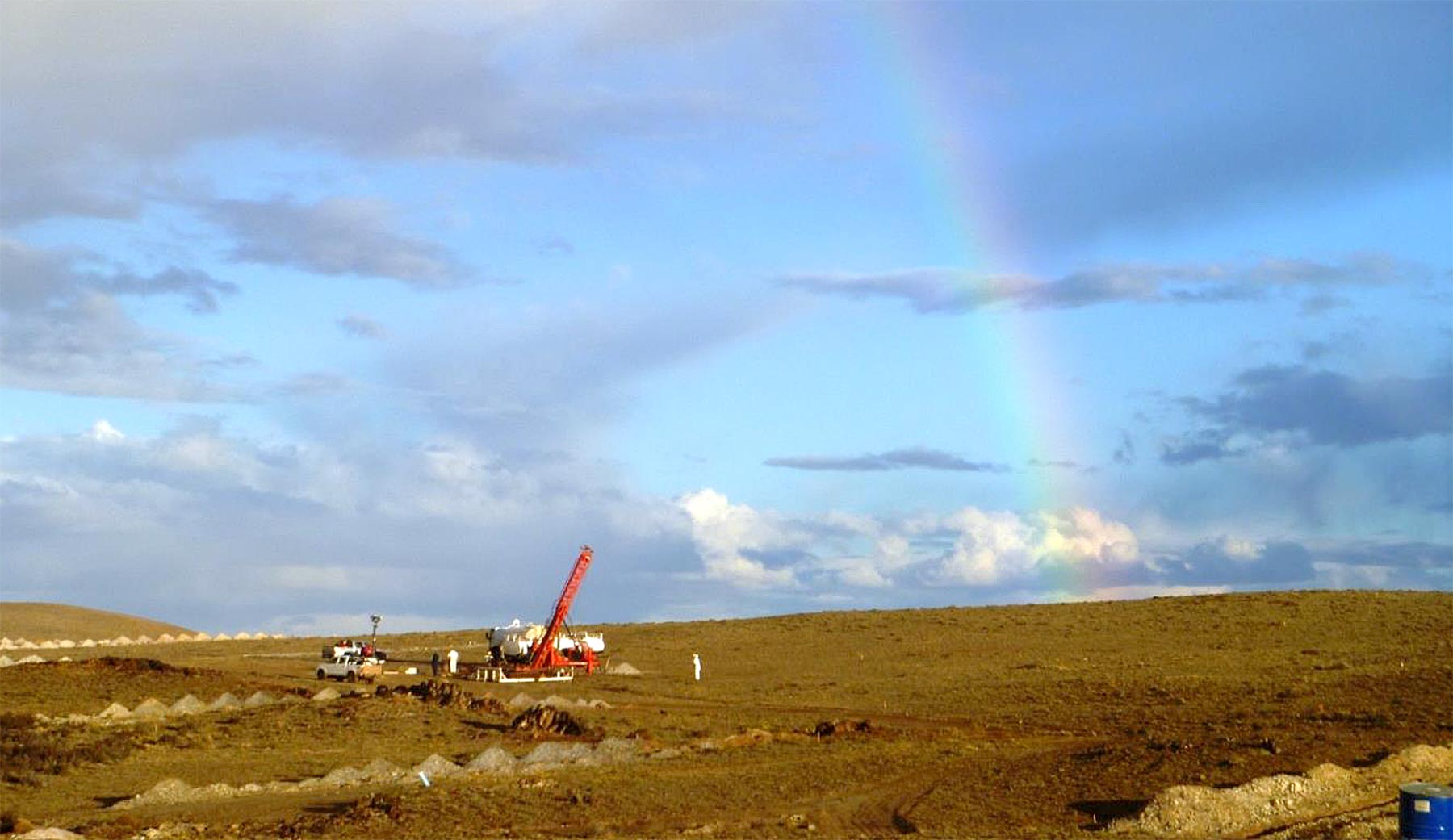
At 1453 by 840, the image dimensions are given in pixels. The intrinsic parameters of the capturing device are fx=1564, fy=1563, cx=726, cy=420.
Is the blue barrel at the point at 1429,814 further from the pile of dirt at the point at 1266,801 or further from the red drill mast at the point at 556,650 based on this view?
the red drill mast at the point at 556,650

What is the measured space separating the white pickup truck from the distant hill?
5385cm

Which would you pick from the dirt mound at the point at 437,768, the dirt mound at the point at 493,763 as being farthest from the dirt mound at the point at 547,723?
the dirt mound at the point at 437,768

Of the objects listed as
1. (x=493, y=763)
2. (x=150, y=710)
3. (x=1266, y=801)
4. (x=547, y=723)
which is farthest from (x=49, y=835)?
(x=150, y=710)

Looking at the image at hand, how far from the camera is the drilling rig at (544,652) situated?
63.4 m

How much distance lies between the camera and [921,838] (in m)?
22.7

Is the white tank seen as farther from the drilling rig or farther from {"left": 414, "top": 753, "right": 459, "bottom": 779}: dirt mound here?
{"left": 414, "top": 753, "right": 459, "bottom": 779}: dirt mound

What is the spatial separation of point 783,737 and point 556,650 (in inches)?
1142

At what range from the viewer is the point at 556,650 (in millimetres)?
65000

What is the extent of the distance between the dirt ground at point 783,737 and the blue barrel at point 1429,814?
466 cm

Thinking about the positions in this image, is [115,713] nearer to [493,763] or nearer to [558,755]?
[493,763]

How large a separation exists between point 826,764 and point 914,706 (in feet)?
53.2

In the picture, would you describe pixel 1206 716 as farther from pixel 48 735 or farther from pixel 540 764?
pixel 48 735

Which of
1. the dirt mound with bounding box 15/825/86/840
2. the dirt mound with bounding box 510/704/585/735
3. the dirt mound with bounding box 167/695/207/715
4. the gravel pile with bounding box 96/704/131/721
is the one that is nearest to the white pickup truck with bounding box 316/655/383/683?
the dirt mound with bounding box 167/695/207/715

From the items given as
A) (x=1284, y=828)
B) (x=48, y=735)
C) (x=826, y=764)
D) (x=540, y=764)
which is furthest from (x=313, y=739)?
(x=1284, y=828)
